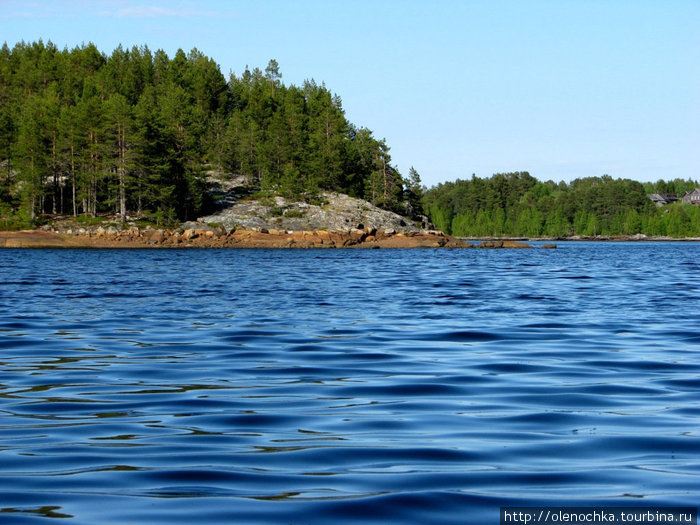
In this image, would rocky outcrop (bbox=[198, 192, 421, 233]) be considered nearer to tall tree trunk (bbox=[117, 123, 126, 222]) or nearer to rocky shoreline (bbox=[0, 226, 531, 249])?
rocky shoreline (bbox=[0, 226, 531, 249])

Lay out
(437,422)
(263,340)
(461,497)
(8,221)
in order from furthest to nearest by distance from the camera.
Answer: (8,221) < (263,340) < (437,422) < (461,497)

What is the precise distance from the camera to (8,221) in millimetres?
96625

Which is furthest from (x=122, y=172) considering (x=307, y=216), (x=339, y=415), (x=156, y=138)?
(x=339, y=415)

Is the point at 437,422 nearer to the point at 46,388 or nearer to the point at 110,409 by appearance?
the point at 110,409

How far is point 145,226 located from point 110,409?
9273cm

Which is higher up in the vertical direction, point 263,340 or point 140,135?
point 140,135

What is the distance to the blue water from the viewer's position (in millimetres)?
5836

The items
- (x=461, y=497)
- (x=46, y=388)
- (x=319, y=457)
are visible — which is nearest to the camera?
(x=461, y=497)

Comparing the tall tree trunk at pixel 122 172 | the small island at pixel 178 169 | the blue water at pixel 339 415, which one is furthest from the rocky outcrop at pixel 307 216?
the blue water at pixel 339 415

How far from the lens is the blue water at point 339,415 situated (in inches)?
230

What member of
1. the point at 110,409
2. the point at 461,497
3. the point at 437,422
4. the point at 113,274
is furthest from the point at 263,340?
the point at 113,274

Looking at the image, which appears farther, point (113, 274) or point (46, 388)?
point (113, 274)

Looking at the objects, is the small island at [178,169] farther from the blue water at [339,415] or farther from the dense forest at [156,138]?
the blue water at [339,415]

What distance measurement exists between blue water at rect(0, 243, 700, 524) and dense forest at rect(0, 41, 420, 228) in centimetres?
8599
